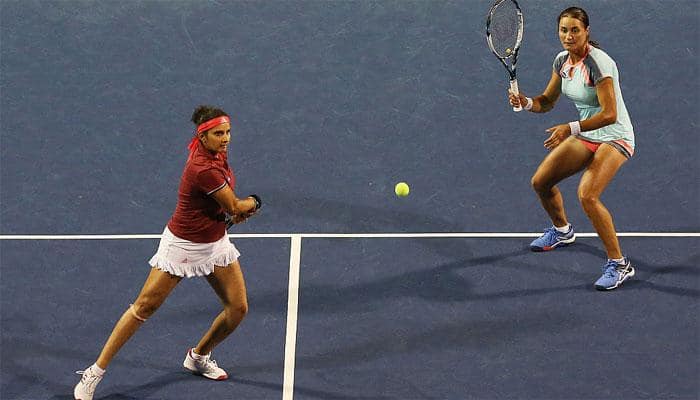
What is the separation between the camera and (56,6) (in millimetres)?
13828

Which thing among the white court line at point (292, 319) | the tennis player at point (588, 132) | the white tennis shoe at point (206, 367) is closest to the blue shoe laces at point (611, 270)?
the tennis player at point (588, 132)

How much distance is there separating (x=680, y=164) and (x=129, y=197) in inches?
186

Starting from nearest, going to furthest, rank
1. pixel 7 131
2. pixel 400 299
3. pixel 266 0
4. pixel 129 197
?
pixel 400 299 → pixel 129 197 → pixel 7 131 → pixel 266 0

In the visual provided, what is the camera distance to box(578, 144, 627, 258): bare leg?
9.63 metres

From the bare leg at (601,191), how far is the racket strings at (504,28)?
3.55 feet

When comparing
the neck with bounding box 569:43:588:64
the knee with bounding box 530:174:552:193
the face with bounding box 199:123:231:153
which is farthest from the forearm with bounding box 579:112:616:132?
the face with bounding box 199:123:231:153

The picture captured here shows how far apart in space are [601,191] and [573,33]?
1.19 metres

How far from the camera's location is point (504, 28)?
10141 mm

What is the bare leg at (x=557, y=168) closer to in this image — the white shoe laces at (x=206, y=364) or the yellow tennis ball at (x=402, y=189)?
the yellow tennis ball at (x=402, y=189)

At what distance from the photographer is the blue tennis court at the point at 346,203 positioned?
29.7ft

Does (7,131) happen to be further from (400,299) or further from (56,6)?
(400,299)

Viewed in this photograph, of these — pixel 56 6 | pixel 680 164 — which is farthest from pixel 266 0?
pixel 680 164

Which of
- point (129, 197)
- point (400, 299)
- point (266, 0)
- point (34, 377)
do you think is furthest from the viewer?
point (266, 0)

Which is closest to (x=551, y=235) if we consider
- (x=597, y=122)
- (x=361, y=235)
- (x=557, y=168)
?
(x=557, y=168)
